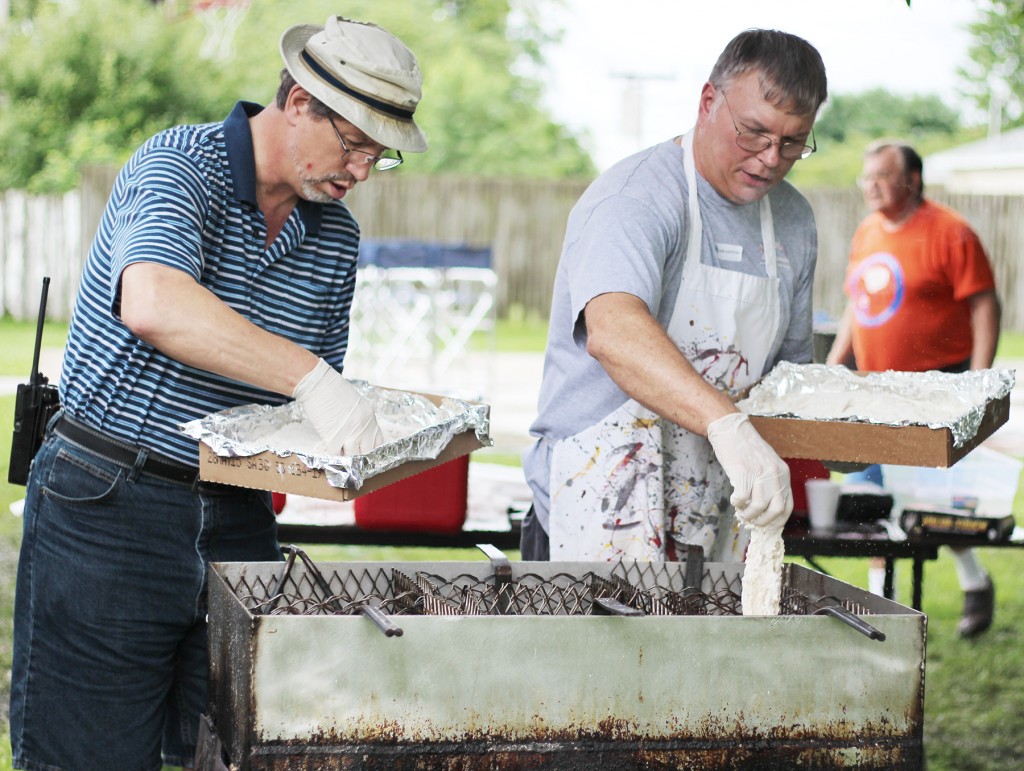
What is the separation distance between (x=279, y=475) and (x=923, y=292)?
144 inches

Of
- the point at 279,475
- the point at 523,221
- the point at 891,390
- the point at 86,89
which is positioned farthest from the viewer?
the point at 86,89

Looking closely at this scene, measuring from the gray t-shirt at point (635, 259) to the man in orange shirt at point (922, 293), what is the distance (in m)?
2.52

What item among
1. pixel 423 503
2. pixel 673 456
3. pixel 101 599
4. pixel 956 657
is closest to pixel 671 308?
pixel 673 456

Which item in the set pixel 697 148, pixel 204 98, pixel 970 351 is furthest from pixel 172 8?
pixel 697 148

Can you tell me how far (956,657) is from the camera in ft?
15.5

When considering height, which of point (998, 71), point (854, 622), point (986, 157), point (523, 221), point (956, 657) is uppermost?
point (998, 71)

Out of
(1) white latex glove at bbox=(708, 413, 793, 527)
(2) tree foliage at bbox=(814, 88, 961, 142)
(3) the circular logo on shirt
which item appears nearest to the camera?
(1) white latex glove at bbox=(708, 413, 793, 527)

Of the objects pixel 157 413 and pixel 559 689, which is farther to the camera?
pixel 157 413

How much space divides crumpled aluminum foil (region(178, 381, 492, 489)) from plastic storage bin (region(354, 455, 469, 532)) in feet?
3.80

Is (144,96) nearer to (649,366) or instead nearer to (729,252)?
(729,252)

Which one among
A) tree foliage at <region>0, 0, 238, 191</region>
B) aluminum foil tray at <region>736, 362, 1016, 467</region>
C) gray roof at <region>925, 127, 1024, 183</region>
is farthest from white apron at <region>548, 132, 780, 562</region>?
gray roof at <region>925, 127, 1024, 183</region>

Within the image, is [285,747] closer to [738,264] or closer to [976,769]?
[738,264]

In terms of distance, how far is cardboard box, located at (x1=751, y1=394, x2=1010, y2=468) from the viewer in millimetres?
2158

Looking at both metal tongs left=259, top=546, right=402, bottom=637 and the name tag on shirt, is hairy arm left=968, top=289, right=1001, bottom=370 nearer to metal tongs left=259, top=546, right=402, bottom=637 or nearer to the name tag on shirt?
the name tag on shirt
